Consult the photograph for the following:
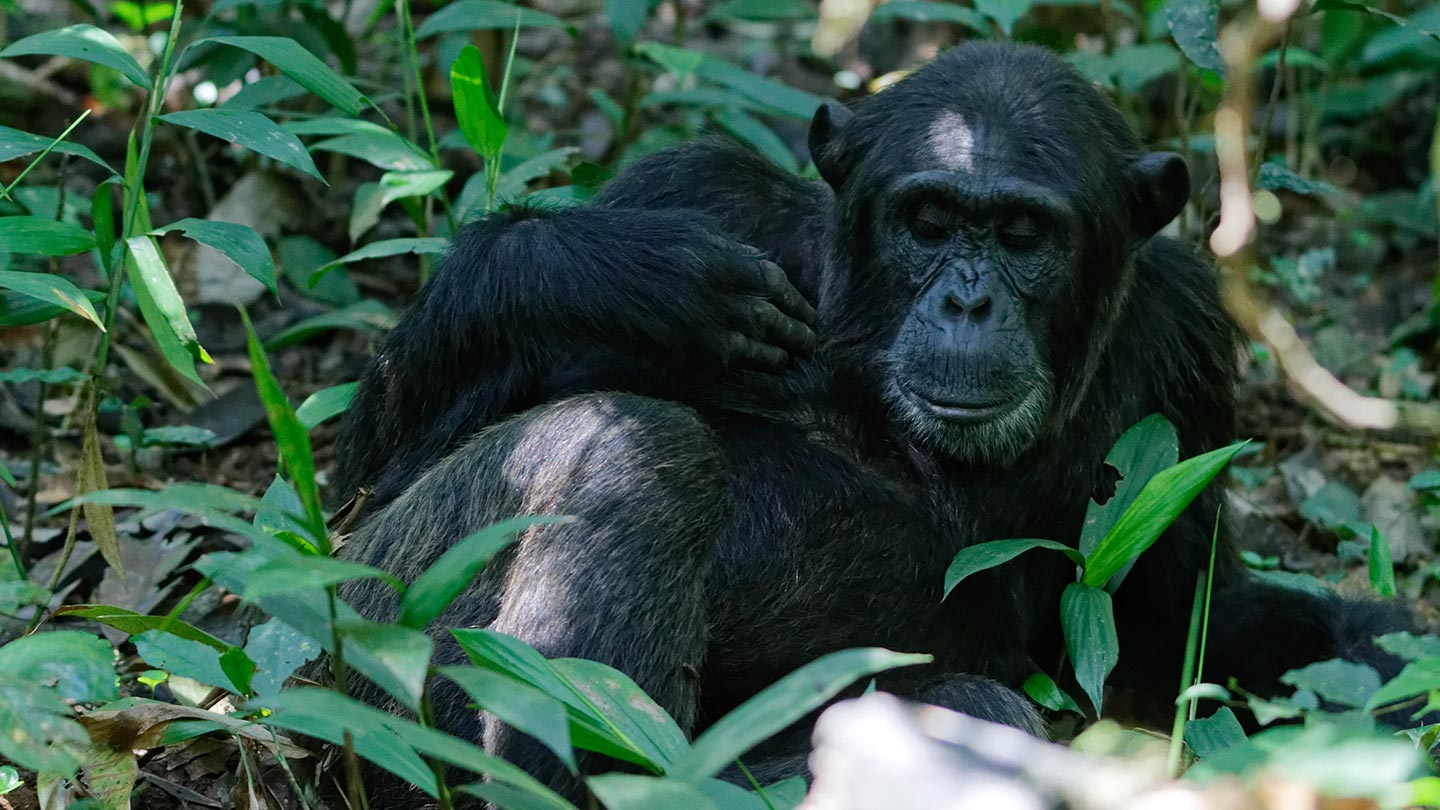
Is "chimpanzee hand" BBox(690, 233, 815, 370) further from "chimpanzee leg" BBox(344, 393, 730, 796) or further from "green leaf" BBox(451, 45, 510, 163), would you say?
"green leaf" BBox(451, 45, 510, 163)

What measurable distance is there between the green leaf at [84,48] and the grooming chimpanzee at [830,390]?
120cm

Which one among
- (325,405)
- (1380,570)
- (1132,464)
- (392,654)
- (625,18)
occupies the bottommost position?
(325,405)

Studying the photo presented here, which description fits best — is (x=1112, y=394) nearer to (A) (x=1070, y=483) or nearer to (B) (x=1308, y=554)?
(A) (x=1070, y=483)

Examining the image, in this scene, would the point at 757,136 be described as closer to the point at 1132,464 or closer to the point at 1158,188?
the point at 1158,188

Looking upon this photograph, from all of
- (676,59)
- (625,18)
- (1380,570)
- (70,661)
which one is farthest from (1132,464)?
(625,18)

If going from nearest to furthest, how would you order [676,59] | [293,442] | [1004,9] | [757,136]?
[293,442]
[1004,9]
[676,59]
[757,136]

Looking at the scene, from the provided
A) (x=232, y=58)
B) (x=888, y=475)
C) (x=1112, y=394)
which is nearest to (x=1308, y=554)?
(x=1112, y=394)

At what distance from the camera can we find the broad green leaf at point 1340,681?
3.61 m

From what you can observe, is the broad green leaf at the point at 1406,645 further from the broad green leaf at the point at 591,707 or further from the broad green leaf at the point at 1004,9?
the broad green leaf at the point at 1004,9

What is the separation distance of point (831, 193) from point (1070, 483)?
4.72ft

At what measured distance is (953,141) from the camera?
529 cm

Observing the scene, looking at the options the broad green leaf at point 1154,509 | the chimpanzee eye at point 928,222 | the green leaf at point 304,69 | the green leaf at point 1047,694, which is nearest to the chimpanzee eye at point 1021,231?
the chimpanzee eye at point 928,222

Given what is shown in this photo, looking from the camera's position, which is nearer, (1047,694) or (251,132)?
(251,132)

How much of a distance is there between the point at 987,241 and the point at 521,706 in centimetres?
274
